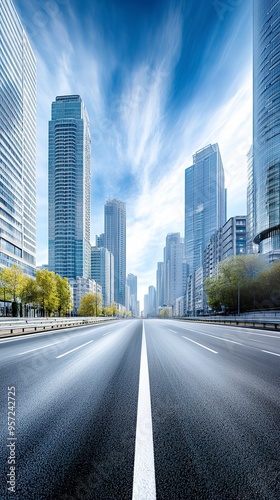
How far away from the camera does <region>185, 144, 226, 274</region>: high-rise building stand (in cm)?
16100

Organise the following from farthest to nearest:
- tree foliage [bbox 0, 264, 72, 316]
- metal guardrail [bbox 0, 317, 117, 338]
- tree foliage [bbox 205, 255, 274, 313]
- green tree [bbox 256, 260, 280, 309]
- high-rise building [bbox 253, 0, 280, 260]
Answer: high-rise building [bbox 253, 0, 280, 260] < tree foliage [bbox 0, 264, 72, 316] < tree foliage [bbox 205, 255, 274, 313] < green tree [bbox 256, 260, 280, 309] < metal guardrail [bbox 0, 317, 117, 338]

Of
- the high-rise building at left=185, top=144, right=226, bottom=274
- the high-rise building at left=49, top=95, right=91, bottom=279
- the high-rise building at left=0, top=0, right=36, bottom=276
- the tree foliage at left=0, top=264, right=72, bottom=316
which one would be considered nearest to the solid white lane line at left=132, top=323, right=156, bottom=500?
the tree foliage at left=0, top=264, right=72, bottom=316

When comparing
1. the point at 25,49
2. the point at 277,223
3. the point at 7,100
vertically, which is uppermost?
the point at 25,49

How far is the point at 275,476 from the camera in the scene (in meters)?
1.97

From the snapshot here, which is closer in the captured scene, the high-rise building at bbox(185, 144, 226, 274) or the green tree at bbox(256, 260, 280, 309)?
the green tree at bbox(256, 260, 280, 309)

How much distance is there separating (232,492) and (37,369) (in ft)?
17.6

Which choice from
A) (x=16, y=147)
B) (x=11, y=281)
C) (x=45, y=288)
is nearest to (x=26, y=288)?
A: (x=11, y=281)

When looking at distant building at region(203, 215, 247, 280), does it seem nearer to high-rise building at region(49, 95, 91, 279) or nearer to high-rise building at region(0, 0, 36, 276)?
high-rise building at region(0, 0, 36, 276)

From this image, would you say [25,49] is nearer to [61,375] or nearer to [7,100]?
[7,100]

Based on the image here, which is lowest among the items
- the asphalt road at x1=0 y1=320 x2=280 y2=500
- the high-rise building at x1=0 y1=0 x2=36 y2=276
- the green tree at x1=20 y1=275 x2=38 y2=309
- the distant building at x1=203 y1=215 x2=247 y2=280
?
the green tree at x1=20 y1=275 x2=38 y2=309

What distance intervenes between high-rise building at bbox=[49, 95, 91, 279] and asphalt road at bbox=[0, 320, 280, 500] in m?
152

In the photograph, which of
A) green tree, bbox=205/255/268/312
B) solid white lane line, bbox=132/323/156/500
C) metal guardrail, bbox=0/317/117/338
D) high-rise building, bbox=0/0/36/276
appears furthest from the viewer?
high-rise building, bbox=0/0/36/276

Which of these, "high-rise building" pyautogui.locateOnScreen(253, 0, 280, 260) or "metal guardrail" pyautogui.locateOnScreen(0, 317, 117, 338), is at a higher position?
"high-rise building" pyautogui.locateOnScreen(253, 0, 280, 260)

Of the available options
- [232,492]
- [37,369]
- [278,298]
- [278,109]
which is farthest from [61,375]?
[278,109]
